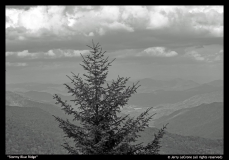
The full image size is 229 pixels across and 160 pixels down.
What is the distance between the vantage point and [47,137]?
198 m

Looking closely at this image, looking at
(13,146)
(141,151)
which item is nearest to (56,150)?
(13,146)

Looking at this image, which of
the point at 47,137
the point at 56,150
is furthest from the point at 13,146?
the point at 47,137

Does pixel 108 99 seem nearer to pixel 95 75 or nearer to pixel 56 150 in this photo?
pixel 95 75

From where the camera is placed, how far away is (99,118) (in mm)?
15773

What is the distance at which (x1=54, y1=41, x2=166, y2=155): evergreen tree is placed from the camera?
15.2 meters

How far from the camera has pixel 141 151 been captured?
1606cm

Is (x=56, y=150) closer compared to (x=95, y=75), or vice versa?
(x=95, y=75)

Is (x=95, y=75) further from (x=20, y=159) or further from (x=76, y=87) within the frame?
(x=20, y=159)

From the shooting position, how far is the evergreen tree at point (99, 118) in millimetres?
15156
